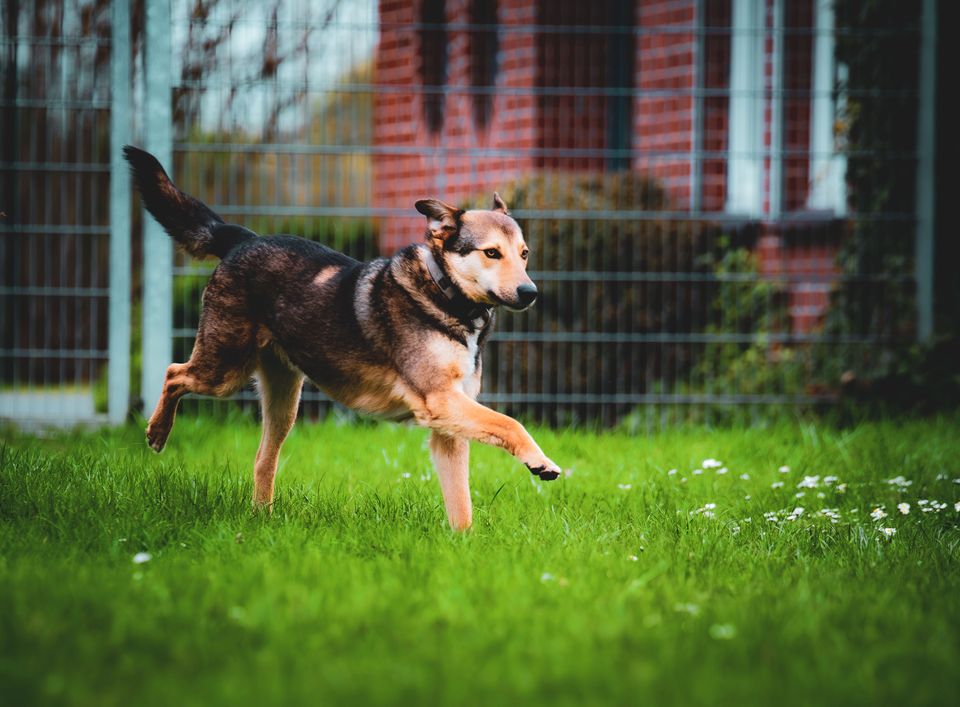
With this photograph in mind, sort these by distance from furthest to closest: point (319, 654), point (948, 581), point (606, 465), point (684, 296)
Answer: point (684, 296), point (606, 465), point (948, 581), point (319, 654)

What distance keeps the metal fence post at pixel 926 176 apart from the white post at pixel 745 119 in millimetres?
1119

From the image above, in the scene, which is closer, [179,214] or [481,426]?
[481,426]

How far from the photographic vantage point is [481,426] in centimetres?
375

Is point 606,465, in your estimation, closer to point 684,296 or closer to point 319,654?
point 684,296

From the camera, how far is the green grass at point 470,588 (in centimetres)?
221

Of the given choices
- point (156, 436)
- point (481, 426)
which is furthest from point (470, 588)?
point (156, 436)

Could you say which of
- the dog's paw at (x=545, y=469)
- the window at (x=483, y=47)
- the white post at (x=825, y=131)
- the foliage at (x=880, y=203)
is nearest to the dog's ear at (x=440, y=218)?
the dog's paw at (x=545, y=469)

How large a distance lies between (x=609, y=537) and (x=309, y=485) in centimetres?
152

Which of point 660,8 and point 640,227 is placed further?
point 660,8

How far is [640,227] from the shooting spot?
7.17 metres

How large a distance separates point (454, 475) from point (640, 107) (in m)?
6.32

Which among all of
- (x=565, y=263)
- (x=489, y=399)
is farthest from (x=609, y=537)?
(x=565, y=263)

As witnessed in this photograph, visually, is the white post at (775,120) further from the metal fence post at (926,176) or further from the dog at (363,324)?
the dog at (363,324)

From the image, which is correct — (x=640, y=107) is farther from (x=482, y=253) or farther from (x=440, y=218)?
(x=482, y=253)
